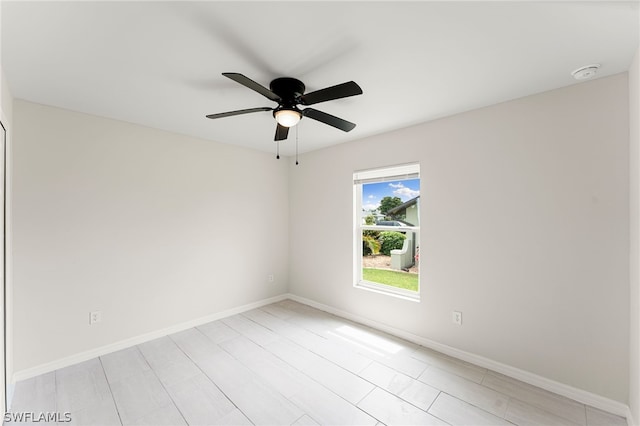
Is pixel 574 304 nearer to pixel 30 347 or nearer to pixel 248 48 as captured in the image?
pixel 248 48

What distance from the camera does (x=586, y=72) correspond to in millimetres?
1865

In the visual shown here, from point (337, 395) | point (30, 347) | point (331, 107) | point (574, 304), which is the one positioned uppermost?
point (331, 107)

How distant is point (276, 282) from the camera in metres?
4.37

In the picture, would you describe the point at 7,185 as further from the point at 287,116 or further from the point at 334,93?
the point at 334,93

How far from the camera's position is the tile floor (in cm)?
188

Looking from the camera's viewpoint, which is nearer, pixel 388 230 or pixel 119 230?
pixel 119 230

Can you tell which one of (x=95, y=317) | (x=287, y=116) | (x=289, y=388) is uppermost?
(x=287, y=116)

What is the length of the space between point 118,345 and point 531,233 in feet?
13.3

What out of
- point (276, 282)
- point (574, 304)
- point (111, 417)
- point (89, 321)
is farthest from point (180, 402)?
point (574, 304)

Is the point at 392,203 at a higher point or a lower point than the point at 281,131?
lower

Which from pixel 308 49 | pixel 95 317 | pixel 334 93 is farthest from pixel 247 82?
pixel 95 317

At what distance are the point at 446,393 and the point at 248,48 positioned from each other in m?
2.83

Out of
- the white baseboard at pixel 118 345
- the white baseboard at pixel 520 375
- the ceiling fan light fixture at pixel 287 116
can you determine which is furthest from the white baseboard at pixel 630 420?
the white baseboard at pixel 118 345

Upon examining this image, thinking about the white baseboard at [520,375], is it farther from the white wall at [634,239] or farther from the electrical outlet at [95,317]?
the electrical outlet at [95,317]
